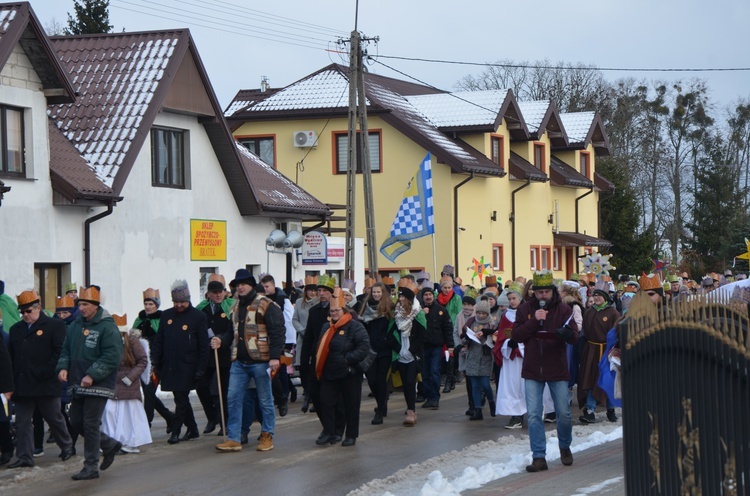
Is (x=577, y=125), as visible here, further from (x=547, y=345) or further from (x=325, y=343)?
→ (x=547, y=345)

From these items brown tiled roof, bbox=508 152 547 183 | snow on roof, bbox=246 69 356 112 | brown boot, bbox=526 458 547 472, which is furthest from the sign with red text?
brown tiled roof, bbox=508 152 547 183

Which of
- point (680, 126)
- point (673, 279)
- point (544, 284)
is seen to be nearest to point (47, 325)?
point (544, 284)

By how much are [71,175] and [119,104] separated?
2.59 m

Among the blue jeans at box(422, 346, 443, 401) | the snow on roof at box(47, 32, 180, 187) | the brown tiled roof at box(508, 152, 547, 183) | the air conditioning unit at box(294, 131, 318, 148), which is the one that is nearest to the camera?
the blue jeans at box(422, 346, 443, 401)

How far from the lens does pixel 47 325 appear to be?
12.7 m

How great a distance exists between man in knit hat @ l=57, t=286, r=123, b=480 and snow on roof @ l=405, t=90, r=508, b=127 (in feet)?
99.9

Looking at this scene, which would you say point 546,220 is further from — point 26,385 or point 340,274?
point 26,385

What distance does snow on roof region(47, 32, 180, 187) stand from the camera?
23.4 metres

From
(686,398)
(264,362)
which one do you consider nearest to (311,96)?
(264,362)

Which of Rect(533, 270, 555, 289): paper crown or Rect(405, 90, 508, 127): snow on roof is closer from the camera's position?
Rect(533, 270, 555, 289): paper crown

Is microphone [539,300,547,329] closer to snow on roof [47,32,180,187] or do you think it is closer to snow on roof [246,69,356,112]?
snow on roof [47,32,180,187]

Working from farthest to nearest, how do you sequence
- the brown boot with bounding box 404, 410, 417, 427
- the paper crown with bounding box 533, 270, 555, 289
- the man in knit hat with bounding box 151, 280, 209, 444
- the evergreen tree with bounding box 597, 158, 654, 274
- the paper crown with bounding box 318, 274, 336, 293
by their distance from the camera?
the evergreen tree with bounding box 597, 158, 654, 274
the brown boot with bounding box 404, 410, 417, 427
the paper crown with bounding box 318, 274, 336, 293
the man in knit hat with bounding box 151, 280, 209, 444
the paper crown with bounding box 533, 270, 555, 289

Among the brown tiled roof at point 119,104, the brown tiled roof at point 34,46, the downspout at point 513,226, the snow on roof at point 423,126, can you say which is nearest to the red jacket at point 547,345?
the brown tiled roof at point 34,46

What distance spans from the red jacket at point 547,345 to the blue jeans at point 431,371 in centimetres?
609
